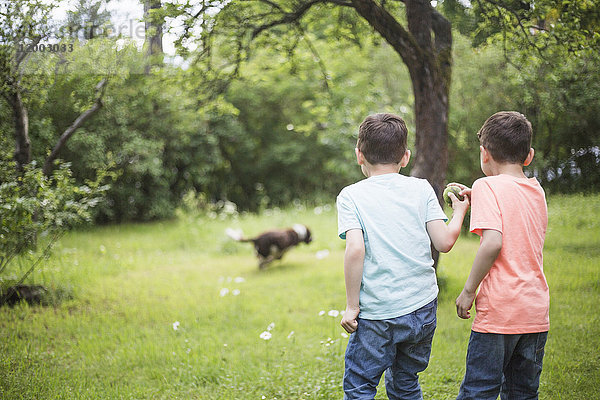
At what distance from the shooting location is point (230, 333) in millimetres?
3959

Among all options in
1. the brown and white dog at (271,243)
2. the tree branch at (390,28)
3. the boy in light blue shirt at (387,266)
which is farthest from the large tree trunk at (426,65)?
the brown and white dog at (271,243)

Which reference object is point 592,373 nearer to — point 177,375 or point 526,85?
point 526,85

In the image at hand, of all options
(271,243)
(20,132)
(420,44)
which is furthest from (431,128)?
(20,132)

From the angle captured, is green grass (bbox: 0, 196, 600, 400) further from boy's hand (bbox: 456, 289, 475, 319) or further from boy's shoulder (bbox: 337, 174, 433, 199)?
boy's shoulder (bbox: 337, 174, 433, 199)

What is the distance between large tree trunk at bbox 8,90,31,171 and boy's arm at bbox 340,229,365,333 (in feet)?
10.5

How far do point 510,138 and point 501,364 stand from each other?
920mm

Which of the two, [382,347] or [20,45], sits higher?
[20,45]

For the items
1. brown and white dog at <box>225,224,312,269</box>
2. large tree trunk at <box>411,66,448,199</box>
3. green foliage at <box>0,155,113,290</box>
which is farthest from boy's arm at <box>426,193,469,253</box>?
brown and white dog at <box>225,224,312,269</box>

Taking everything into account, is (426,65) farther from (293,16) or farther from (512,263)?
(512,263)

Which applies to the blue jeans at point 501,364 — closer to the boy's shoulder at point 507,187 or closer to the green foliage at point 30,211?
the boy's shoulder at point 507,187

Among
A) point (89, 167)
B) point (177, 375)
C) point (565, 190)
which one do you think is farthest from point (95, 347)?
point (565, 190)

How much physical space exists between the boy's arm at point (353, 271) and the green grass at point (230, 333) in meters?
1.09

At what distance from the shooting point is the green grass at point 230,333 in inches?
119

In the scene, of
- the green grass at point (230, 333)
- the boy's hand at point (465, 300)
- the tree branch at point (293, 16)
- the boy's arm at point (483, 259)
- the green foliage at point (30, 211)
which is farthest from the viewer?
the tree branch at point (293, 16)
